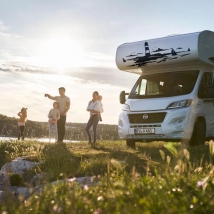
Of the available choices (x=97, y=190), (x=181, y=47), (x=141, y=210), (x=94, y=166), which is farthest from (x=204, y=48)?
(x=141, y=210)

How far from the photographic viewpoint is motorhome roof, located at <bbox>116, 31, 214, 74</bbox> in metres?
13.4

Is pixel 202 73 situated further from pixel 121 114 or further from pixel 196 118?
pixel 121 114

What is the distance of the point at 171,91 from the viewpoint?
13570 millimetres

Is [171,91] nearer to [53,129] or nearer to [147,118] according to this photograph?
[147,118]

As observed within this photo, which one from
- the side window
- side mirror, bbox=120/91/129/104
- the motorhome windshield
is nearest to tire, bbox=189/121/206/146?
the side window

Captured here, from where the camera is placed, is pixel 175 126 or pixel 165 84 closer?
pixel 175 126

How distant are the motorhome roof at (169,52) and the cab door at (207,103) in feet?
1.42

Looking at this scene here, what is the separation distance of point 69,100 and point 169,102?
5.50 metres

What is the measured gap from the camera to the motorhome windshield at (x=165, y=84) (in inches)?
531

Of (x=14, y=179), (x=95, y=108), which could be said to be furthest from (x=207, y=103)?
(x=14, y=179)

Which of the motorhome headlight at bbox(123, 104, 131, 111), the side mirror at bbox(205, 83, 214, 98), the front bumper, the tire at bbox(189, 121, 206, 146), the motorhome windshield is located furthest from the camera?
the motorhome headlight at bbox(123, 104, 131, 111)

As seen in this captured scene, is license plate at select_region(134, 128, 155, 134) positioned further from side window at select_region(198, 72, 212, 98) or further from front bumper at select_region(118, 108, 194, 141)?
side window at select_region(198, 72, 212, 98)

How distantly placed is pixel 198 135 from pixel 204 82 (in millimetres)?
1583

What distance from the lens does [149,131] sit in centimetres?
1354
